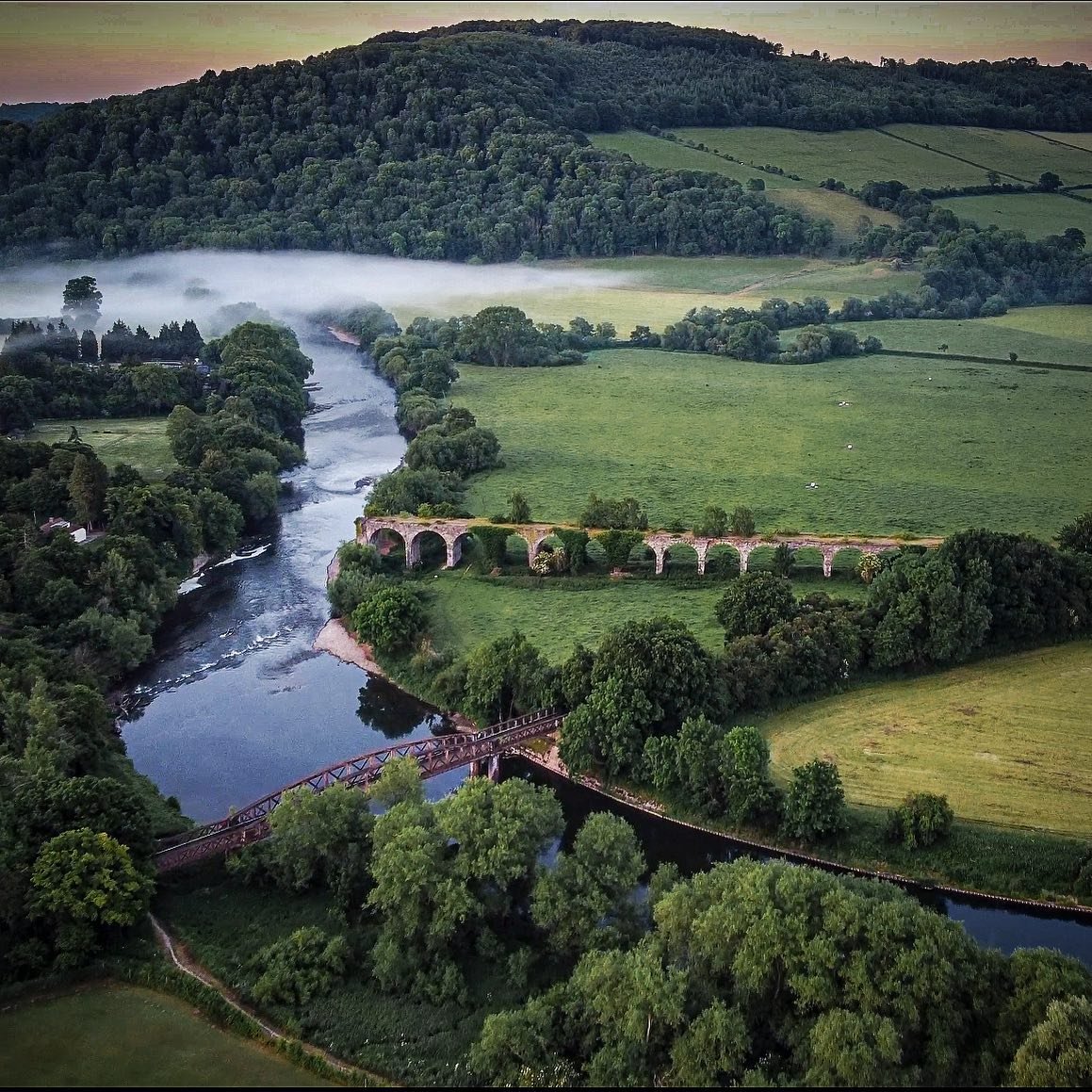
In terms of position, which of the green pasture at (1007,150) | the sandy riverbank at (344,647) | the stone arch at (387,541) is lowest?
the sandy riverbank at (344,647)

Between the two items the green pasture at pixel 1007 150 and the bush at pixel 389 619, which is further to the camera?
the green pasture at pixel 1007 150

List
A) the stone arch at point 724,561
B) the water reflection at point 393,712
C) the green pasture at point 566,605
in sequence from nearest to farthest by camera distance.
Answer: the water reflection at point 393,712, the green pasture at point 566,605, the stone arch at point 724,561

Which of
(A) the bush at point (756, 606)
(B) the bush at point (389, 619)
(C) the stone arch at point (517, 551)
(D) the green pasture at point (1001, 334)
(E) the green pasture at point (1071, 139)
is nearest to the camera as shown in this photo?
(A) the bush at point (756, 606)

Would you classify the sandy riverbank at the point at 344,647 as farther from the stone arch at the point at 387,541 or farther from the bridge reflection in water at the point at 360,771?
the bridge reflection in water at the point at 360,771

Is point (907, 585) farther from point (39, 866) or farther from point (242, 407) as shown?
point (242, 407)

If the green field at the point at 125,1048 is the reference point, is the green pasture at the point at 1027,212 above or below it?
above

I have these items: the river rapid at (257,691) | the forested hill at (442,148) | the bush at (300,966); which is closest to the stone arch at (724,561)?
the river rapid at (257,691)

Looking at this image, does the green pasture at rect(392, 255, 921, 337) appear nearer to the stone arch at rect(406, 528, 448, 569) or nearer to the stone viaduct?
the stone arch at rect(406, 528, 448, 569)
